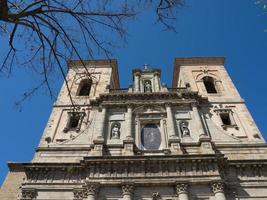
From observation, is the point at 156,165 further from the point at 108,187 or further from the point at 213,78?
the point at 213,78

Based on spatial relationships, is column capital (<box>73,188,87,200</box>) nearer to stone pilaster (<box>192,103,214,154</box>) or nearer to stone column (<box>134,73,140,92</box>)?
stone pilaster (<box>192,103,214,154</box>)

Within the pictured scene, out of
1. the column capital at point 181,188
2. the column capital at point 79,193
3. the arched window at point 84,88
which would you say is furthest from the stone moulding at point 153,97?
the column capital at point 181,188

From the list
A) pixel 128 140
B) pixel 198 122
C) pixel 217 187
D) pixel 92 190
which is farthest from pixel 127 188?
pixel 198 122

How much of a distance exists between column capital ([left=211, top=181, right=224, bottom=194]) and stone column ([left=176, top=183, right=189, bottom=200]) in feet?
4.16

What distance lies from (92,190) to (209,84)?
49.3ft

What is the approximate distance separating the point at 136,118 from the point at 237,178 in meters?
7.12

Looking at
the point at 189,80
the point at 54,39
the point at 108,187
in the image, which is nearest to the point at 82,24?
the point at 54,39

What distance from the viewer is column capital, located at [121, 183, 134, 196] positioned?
14281 millimetres

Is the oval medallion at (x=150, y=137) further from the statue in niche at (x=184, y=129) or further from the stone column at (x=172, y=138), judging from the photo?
the statue in niche at (x=184, y=129)

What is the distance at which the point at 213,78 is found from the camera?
25547 mm

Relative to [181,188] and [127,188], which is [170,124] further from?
[127,188]

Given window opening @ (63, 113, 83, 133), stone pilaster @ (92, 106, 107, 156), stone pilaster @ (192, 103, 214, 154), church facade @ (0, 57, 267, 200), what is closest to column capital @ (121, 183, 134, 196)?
church facade @ (0, 57, 267, 200)

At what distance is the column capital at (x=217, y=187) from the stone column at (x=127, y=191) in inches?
150

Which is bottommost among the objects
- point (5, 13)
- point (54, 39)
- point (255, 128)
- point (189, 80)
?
point (5, 13)
